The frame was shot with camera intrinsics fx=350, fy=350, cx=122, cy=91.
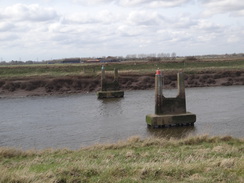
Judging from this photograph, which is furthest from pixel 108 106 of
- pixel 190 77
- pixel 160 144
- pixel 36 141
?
pixel 190 77

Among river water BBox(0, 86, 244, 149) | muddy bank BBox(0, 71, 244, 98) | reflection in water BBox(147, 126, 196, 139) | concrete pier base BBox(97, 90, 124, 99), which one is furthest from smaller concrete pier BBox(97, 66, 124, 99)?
reflection in water BBox(147, 126, 196, 139)

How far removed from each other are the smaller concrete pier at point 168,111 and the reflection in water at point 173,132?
0.50m

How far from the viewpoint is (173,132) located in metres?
21.3

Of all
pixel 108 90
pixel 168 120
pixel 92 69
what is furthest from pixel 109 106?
pixel 92 69

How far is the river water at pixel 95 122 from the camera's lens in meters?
20.5

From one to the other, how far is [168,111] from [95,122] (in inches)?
246

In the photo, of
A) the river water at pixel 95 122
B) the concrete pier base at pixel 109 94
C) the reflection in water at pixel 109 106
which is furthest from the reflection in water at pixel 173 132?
the concrete pier base at pixel 109 94

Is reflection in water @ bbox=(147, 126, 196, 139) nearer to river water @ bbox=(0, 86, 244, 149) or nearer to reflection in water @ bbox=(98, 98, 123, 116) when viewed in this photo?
river water @ bbox=(0, 86, 244, 149)

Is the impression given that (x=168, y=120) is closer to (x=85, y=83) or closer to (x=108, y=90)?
(x=108, y=90)

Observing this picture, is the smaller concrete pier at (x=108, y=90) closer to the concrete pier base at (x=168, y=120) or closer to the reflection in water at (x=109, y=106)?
the reflection in water at (x=109, y=106)

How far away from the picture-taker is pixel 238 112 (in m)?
28.2

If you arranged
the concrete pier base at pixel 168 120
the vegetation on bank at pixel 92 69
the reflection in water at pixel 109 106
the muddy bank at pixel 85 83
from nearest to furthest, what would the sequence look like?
the concrete pier base at pixel 168 120, the reflection in water at pixel 109 106, the muddy bank at pixel 85 83, the vegetation on bank at pixel 92 69

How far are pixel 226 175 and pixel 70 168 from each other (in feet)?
11.8

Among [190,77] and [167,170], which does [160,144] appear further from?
[190,77]
